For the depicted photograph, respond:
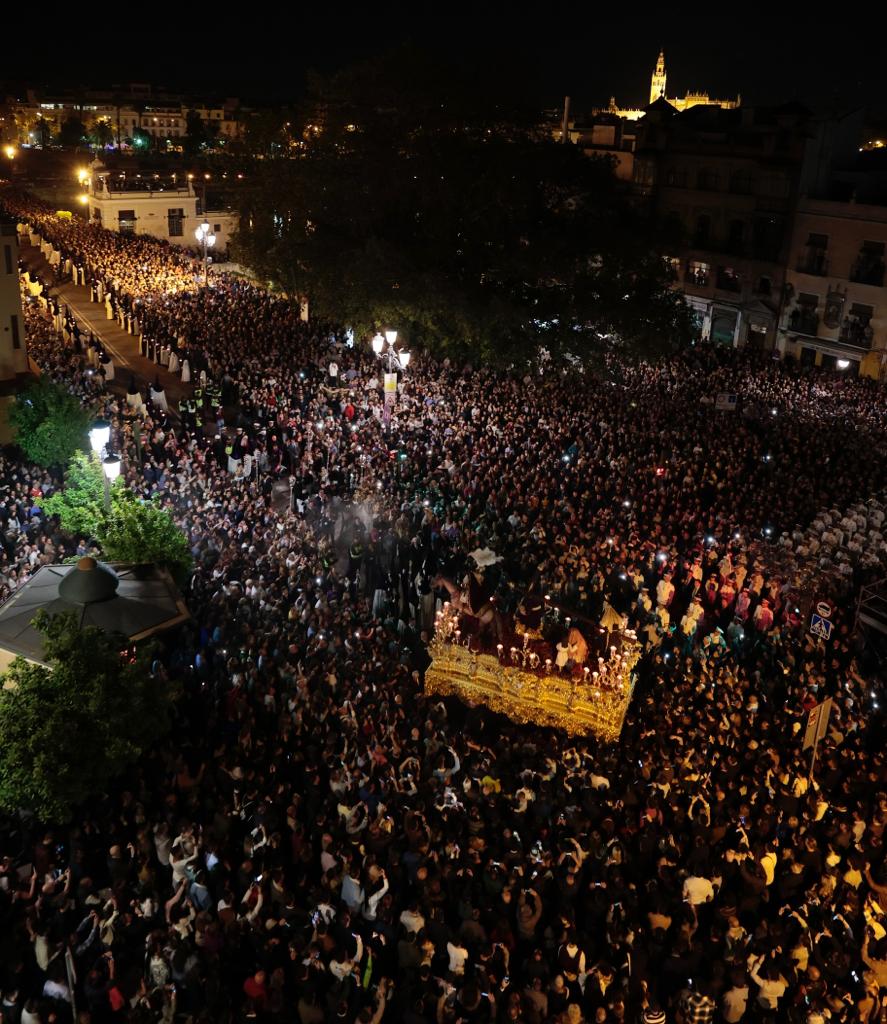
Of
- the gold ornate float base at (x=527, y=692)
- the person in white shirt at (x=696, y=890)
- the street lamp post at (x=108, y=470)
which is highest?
the street lamp post at (x=108, y=470)

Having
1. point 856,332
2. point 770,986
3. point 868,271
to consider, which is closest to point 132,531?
point 770,986

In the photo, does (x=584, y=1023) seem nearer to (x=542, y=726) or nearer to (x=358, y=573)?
(x=542, y=726)

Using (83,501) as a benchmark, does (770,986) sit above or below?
below

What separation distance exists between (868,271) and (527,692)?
86.9ft

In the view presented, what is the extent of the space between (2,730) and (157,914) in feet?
8.05

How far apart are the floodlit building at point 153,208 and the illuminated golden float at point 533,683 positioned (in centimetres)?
4820

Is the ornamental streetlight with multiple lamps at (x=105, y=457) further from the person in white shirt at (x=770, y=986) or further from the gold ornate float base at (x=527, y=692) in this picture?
the person in white shirt at (x=770, y=986)

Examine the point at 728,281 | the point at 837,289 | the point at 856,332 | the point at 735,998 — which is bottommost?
the point at 735,998

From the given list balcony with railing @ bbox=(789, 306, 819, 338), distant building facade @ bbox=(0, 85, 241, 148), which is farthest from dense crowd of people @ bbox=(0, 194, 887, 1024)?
distant building facade @ bbox=(0, 85, 241, 148)

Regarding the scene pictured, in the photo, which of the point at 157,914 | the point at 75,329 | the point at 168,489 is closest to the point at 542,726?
the point at 157,914

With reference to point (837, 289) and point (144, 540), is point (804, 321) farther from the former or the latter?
point (144, 540)

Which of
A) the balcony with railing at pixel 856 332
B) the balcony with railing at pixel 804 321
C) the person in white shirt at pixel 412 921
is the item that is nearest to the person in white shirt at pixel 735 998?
the person in white shirt at pixel 412 921

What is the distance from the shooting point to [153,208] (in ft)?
185

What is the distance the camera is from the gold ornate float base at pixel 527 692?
11.4 m
